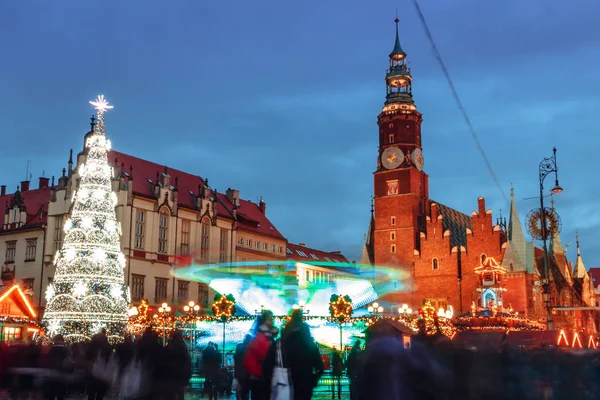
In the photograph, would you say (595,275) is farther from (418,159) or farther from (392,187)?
(392,187)

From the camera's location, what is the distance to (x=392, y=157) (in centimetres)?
7112

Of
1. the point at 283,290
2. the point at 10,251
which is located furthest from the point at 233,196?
the point at 283,290

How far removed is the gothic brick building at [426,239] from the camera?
207ft

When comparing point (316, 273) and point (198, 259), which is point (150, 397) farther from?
point (198, 259)

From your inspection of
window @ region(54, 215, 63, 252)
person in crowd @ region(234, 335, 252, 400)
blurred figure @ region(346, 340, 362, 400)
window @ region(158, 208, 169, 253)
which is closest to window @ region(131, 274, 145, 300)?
window @ region(158, 208, 169, 253)

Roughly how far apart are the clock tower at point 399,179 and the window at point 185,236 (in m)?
23.4

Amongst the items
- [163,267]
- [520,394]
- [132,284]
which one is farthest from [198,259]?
[520,394]

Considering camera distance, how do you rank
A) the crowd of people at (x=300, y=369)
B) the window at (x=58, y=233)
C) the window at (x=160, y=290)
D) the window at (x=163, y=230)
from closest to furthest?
the crowd of people at (x=300, y=369) < the window at (x=58, y=233) < the window at (x=160, y=290) < the window at (x=163, y=230)

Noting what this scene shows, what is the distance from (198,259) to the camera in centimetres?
5328

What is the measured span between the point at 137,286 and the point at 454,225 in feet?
119

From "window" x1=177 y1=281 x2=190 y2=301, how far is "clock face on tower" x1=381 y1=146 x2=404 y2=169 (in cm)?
2710

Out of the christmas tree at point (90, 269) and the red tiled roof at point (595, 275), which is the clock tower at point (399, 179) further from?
the red tiled roof at point (595, 275)

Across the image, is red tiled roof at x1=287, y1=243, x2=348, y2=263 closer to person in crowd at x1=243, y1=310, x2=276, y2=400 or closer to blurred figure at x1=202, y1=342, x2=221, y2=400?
blurred figure at x1=202, y1=342, x2=221, y2=400

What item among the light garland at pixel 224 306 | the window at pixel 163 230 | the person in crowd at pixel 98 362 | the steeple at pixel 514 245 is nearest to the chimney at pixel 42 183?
the window at pixel 163 230
